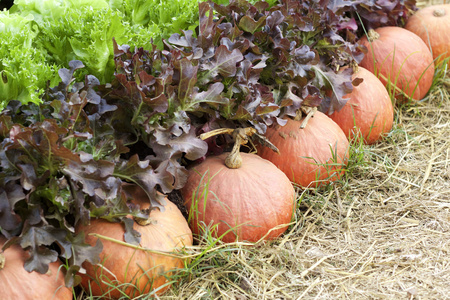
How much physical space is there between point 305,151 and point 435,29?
6.35ft

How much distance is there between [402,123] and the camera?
3.47 meters

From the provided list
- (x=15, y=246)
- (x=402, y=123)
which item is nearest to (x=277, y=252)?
(x=15, y=246)

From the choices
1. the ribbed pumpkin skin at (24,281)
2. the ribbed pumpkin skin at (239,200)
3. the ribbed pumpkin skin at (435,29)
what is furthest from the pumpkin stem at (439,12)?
the ribbed pumpkin skin at (24,281)

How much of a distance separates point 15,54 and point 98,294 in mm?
1066

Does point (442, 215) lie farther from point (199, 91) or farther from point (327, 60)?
point (199, 91)

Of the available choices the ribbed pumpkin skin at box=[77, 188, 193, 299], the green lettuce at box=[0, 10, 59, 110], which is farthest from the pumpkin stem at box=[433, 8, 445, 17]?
the green lettuce at box=[0, 10, 59, 110]

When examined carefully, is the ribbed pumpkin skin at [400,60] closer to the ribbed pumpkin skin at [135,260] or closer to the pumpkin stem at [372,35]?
the pumpkin stem at [372,35]

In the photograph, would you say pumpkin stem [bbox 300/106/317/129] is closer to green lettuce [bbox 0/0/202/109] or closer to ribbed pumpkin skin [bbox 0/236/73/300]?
green lettuce [bbox 0/0/202/109]

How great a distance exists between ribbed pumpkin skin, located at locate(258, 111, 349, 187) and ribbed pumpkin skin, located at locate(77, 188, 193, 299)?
86cm

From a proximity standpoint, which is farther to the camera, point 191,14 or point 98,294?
point 191,14

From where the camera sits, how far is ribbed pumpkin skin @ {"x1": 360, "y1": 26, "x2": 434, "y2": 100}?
11.3 ft

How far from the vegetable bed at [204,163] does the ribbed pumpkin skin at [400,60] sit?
1.18 ft

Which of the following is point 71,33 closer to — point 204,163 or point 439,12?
point 204,163

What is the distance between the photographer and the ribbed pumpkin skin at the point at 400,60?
3.45 metres
